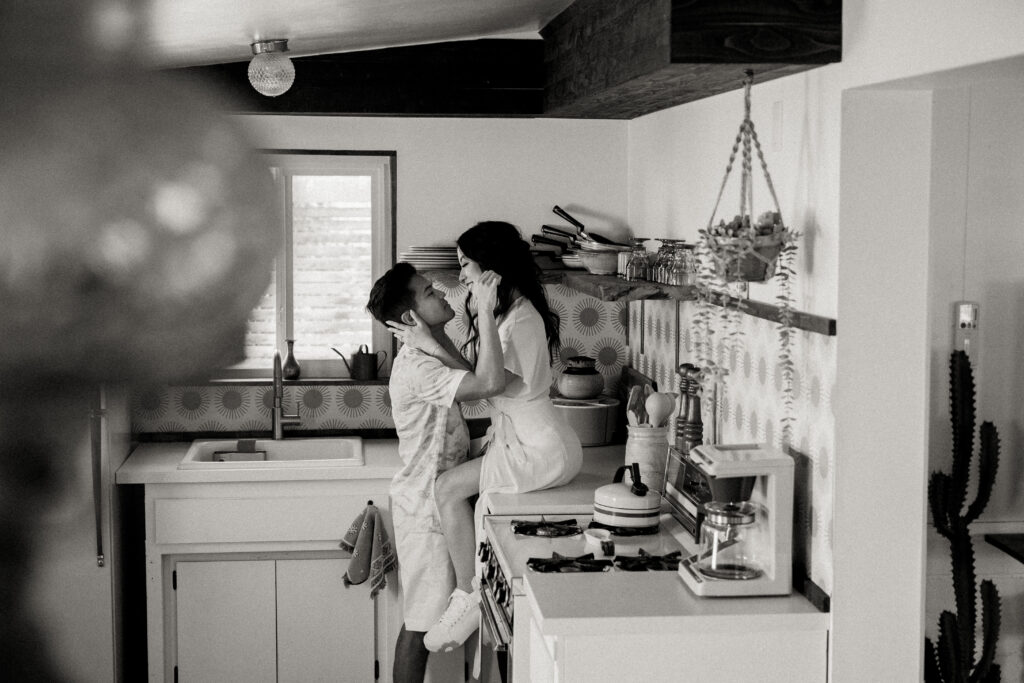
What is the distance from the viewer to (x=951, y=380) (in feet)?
9.16

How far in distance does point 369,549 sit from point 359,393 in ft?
2.41

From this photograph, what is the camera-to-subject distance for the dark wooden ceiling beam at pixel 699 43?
2.15 meters

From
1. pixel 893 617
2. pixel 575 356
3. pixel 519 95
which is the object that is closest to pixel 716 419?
pixel 893 617

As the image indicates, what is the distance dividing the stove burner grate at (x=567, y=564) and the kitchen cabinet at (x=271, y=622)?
1.38 m

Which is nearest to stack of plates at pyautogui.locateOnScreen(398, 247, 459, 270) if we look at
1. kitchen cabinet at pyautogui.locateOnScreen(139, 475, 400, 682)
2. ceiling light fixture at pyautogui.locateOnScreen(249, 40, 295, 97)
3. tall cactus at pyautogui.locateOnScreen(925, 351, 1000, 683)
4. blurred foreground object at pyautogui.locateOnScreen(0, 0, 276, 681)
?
kitchen cabinet at pyautogui.locateOnScreen(139, 475, 400, 682)

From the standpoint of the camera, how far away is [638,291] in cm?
316

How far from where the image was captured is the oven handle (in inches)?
110

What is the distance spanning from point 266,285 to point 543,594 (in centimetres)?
222

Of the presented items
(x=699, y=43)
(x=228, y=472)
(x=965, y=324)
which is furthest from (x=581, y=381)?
(x=699, y=43)

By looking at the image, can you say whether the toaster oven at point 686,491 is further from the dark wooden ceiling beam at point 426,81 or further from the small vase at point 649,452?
the dark wooden ceiling beam at point 426,81

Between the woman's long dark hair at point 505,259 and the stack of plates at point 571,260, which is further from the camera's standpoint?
the stack of plates at point 571,260

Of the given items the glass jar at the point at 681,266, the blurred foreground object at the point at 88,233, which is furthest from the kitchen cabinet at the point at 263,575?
the blurred foreground object at the point at 88,233

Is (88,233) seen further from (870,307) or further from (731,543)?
(731,543)

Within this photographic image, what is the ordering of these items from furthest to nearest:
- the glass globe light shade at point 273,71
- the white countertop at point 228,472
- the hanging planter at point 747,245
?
1. the white countertop at point 228,472
2. the hanging planter at point 747,245
3. the glass globe light shade at point 273,71
